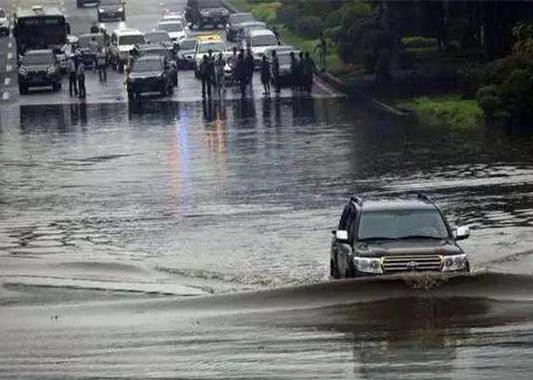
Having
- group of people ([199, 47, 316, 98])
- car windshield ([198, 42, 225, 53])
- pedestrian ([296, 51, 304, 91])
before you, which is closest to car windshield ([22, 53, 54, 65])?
group of people ([199, 47, 316, 98])

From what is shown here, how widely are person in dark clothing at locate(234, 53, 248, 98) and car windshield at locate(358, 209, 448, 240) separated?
40.8 m

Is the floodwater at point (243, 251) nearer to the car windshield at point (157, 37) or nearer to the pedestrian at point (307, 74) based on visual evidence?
the pedestrian at point (307, 74)

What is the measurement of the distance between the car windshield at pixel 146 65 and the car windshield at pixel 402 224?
42.0 metres

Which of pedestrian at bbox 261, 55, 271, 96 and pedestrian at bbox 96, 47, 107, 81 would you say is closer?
pedestrian at bbox 261, 55, 271, 96

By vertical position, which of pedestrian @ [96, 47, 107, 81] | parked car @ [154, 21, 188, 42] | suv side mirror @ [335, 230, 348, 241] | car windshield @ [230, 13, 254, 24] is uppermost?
suv side mirror @ [335, 230, 348, 241]

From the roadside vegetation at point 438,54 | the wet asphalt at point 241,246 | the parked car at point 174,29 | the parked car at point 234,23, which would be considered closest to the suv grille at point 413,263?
the wet asphalt at point 241,246

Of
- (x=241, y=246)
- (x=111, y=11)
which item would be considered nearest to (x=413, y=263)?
(x=241, y=246)

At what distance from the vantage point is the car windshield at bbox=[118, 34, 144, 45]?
259ft

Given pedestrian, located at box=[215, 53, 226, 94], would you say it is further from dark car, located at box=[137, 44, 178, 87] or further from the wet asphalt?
the wet asphalt

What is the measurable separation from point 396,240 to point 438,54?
171ft

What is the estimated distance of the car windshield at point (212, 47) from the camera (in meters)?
74.3

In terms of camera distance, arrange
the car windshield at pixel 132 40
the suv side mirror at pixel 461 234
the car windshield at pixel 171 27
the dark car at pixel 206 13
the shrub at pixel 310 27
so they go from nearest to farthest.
Result: the suv side mirror at pixel 461 234, the car windshield at pixel 132 40, the car windshield at pixel 171 27, the shrub at pixel 310 27, the dark car at pixel 206 13

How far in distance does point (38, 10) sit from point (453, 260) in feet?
207

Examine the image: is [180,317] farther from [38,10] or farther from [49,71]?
[38,10]
